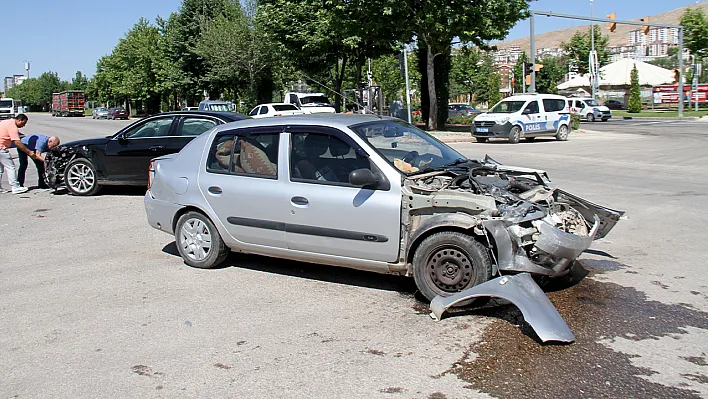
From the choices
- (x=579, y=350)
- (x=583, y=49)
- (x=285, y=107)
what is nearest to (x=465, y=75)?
(x=583, y=49)

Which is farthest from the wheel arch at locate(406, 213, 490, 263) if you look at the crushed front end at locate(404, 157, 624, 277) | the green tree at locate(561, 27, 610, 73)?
the green tree at locate(561, 27, 610, 73)

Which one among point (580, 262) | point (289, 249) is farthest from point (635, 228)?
point (289, 249)

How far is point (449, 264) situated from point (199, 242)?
288cm

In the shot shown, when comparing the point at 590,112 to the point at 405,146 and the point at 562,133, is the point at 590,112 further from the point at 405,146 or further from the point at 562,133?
the point at 405,146

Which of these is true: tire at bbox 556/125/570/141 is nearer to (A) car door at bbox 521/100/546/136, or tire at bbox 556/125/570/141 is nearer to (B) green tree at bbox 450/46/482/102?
(A) car door at bbox 521/100/546/136

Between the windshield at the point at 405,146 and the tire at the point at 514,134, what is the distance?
18492mm

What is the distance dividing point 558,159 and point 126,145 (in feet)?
39.1

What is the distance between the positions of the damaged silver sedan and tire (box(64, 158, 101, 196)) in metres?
5.75

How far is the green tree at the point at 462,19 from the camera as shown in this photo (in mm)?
26984

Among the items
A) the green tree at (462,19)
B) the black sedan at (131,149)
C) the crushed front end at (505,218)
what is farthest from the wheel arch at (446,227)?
the green tree at (462,19)

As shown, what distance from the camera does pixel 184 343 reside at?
4824mm

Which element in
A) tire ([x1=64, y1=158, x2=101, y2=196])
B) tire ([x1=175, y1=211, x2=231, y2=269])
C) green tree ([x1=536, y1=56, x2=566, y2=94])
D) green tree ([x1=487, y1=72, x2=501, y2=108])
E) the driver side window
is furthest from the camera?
green tree ([x1=536, y1=56, x2=566, y2=94])

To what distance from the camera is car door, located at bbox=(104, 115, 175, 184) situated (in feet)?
37.8

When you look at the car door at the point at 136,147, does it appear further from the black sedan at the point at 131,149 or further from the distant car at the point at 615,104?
the distant car at the point at 615,104
